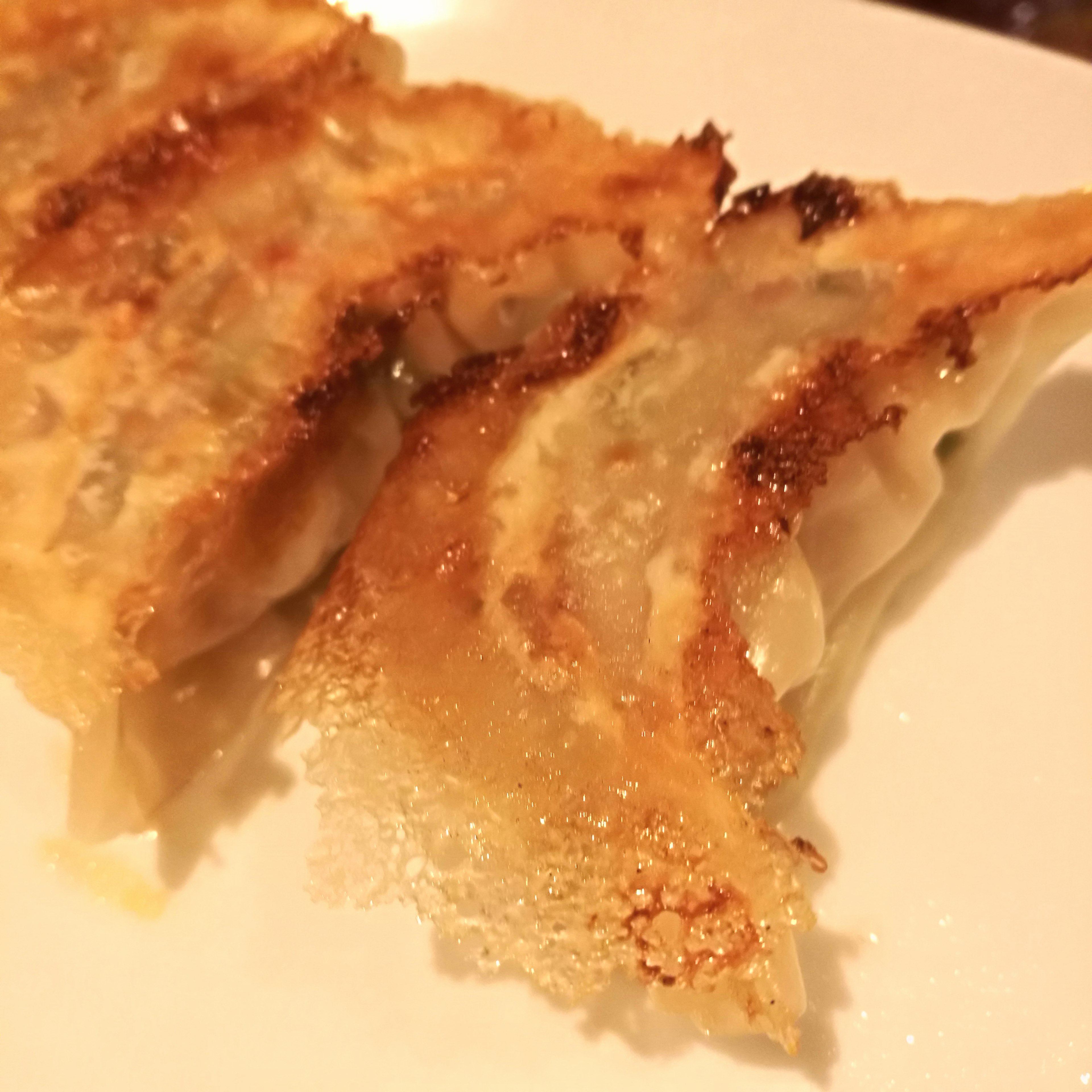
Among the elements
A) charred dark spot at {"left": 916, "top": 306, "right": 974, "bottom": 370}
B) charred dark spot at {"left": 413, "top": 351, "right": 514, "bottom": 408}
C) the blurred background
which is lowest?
charred dark spot at {"left": 413, "top": 351, "right": 514, "bottom": 408}

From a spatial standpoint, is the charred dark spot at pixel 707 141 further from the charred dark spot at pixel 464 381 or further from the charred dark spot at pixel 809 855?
the charred dark spot at pixel 809 855

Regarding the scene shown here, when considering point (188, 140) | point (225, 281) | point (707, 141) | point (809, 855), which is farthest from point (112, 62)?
point (809, 855)

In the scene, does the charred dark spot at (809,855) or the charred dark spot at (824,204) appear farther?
the charred dark spot at (824,204)

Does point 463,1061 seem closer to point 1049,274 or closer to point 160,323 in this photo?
point 160,323

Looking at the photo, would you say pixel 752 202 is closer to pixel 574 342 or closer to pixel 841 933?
pixel 574 342

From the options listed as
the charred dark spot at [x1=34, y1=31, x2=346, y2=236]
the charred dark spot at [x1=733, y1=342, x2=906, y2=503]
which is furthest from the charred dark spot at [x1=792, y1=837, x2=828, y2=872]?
the charred dark spot at [x1=34, y1=31, x2=346, y2=236]

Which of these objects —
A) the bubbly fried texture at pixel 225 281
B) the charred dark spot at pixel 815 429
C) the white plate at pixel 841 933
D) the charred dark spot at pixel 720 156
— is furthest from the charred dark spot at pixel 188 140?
the charred dark spot at pixel 815 429

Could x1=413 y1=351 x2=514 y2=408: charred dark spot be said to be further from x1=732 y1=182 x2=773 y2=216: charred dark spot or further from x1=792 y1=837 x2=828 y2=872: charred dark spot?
x1=792 y1=837 x2=828 y2=872: charred dark spot

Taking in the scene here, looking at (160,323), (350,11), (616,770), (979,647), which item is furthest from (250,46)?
(979,647)

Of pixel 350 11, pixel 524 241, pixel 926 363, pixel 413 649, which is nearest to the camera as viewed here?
pixel 413 649
